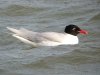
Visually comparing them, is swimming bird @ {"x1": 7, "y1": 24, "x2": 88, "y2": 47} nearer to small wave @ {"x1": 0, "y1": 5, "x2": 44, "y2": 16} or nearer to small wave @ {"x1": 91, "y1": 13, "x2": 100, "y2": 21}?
small wave @ {"x1": 91, "y1": 13, "x2": 100, "y2": 21}

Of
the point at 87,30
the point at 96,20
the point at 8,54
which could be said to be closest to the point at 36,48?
the point at 8,54

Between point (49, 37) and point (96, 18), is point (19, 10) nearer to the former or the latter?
point (96, 18)

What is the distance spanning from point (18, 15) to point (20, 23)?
160cm

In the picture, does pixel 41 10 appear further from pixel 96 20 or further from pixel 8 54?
pixel 8 54

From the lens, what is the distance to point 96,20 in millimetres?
22438

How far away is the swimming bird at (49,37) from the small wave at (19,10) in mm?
4329

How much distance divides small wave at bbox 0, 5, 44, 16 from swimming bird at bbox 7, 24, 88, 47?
14.2 ft

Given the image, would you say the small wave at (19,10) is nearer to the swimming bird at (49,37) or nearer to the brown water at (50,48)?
the brown water at (50,48)

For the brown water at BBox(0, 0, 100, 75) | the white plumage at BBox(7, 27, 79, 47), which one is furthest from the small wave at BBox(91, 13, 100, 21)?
the white plumage at BBox(7, 27, 79, 47)

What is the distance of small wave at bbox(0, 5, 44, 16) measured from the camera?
23.6 meters

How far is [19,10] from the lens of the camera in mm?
24156

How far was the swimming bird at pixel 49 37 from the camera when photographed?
729 inches

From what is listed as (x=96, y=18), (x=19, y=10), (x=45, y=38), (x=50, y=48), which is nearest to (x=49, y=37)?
(x=45, y=38)

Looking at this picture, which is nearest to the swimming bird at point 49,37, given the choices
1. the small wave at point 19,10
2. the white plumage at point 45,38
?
the white plumage at point 45,38
